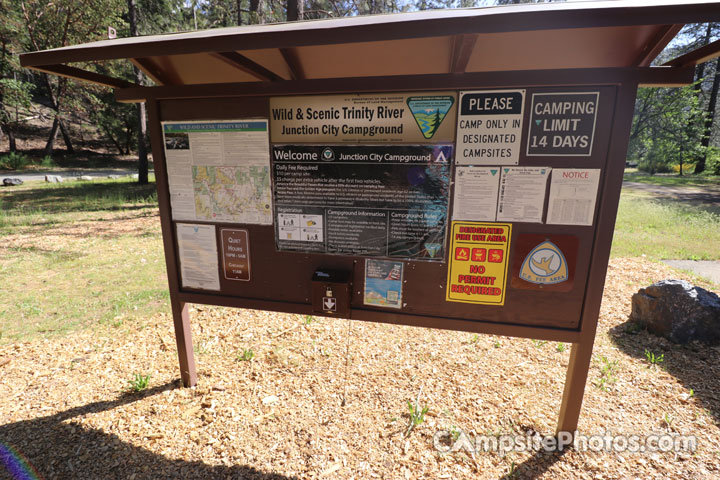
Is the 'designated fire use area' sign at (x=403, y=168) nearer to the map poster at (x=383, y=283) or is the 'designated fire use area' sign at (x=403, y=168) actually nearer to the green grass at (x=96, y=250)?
the map poster at (x=383, y=283)

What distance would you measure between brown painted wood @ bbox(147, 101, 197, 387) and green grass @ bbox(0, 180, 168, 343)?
1.68 m

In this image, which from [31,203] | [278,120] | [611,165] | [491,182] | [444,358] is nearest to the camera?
[611,165]

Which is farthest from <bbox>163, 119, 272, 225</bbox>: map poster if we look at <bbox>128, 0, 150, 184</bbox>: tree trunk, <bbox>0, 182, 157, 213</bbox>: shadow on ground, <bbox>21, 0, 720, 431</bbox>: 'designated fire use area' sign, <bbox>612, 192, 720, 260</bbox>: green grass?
<bbox>128, 0, 150, 184</bbox>: tree trunk

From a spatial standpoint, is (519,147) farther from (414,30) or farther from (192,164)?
(192,164)

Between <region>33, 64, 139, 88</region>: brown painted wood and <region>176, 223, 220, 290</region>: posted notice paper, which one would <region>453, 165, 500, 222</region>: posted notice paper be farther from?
<region>33, 64, 139, 88</region>: brown painted wood

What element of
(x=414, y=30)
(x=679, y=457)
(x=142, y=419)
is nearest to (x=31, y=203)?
(x=142, y=419)

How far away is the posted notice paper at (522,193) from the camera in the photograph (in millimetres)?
2152

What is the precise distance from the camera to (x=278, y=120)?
2.43 metres

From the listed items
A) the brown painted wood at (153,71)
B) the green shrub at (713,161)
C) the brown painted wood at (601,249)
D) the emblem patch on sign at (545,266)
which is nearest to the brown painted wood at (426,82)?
the brown painted wood at (601,249)

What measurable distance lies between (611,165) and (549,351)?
7.70 ft

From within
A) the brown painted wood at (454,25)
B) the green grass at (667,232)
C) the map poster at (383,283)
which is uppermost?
the brown painted wood at (454,25)

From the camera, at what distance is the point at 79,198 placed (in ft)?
40.8

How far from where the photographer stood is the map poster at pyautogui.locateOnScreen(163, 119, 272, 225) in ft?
8.25

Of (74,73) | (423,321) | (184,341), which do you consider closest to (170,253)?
(184,341)
